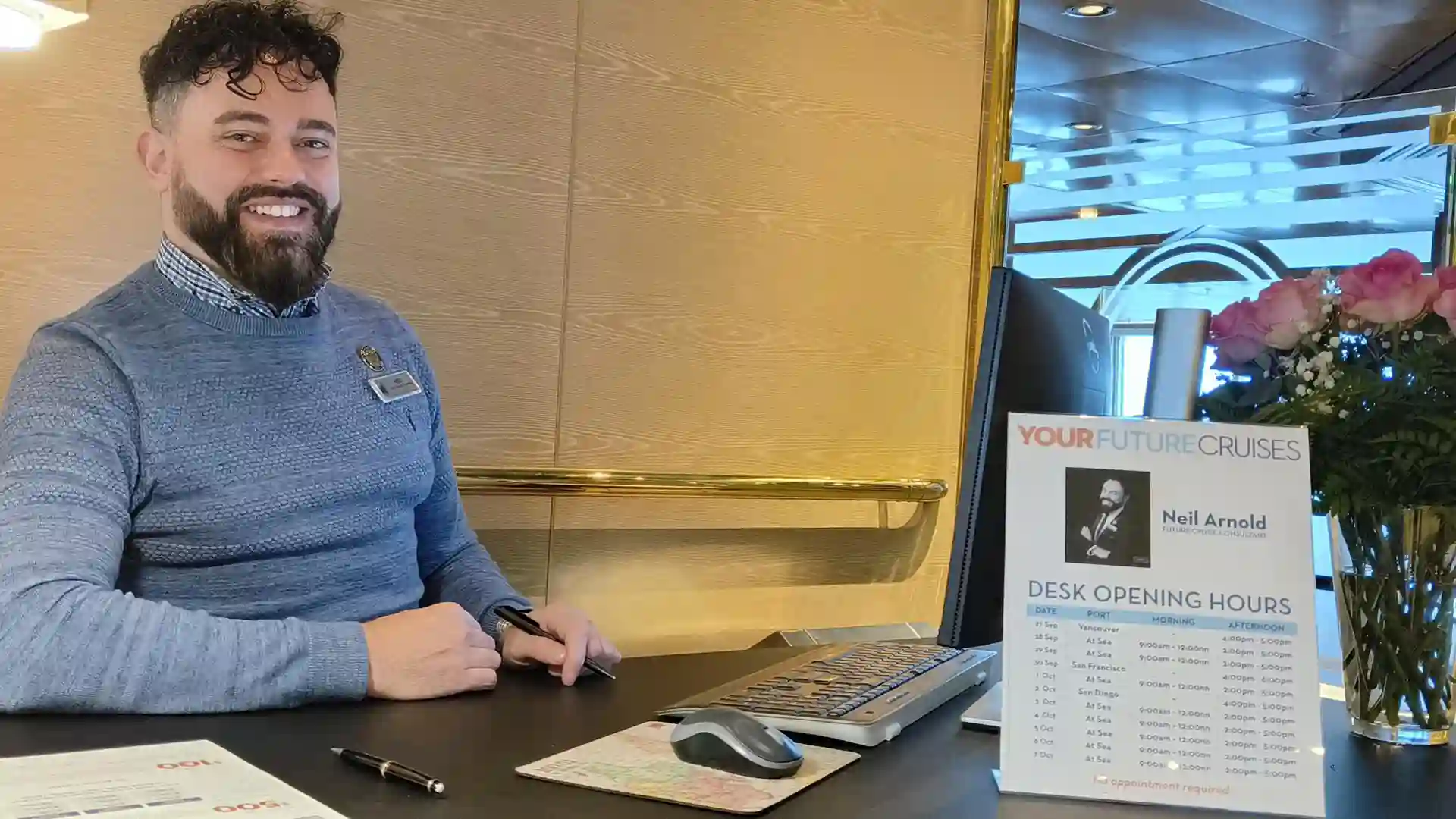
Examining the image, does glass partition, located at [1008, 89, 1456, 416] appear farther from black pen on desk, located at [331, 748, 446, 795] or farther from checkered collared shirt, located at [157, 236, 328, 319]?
black pen on desk, located at [331, 748, 446, 795]

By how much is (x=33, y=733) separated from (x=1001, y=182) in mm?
2096

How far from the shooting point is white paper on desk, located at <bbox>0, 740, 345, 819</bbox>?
0.78 metres

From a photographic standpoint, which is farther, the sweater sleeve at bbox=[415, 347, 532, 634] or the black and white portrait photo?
the sweater sleeve at bbox=[415, 347, 532, 634]

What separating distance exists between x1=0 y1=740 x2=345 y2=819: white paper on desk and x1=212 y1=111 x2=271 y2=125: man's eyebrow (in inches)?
31.2

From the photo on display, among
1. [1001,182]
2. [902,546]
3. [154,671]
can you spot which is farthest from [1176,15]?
[154,671]

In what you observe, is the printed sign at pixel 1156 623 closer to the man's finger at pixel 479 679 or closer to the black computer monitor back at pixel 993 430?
the black computer monitor back at pixel 993 430

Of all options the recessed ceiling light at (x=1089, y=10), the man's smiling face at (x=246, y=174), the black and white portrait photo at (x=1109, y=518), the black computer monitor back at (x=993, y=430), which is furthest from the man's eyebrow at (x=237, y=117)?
the recessed ceiling light at (x=1089, y=10)

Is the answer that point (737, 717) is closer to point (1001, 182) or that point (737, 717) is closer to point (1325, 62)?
point (1001, 182)

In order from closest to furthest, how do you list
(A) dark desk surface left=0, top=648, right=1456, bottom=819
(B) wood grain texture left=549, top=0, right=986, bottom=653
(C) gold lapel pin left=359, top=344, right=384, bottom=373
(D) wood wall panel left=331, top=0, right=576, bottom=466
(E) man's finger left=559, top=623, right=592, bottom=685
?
(A) dark desk surface left=0, top=648, right=1456, bottom=819 < (E) man's finger left=559, top=623, right=592, bottom=685 < (C) gold lapel pin left=359, top=344, right=384, bottom=373 < (D) wood wall panel left=331, top=0, right=576, bottom=466 < (B) wood grain texture left=549, top=0, right=986, bottom=653

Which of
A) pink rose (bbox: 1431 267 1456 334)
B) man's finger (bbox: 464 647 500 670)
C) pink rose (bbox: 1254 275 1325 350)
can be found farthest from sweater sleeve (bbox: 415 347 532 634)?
pink rose (bbox: 1431 267 1456 334)

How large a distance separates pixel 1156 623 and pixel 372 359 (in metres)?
1.02

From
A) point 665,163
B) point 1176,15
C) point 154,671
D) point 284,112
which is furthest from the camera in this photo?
point 1176,15

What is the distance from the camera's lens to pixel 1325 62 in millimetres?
3586

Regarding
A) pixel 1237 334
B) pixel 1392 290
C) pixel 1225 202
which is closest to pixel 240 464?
pixel 1237 334
